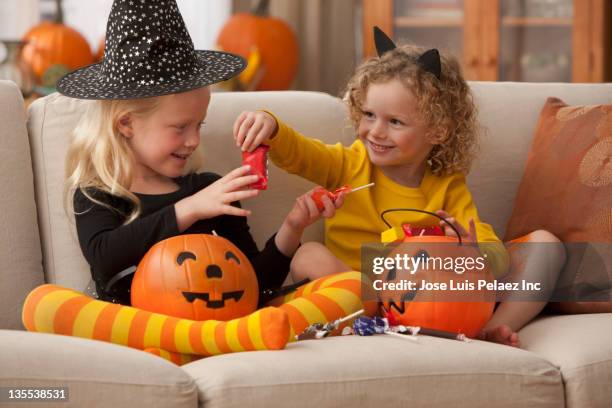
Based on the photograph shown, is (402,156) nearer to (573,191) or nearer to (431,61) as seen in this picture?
(431,61)

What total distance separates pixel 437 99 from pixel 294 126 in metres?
0.34

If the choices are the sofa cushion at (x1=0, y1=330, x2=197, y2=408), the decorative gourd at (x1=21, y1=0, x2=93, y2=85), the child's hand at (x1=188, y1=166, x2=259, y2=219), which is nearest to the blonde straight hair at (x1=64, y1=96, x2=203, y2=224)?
the child's hand at (x1=188, y1=166, x2=259, y2=219)

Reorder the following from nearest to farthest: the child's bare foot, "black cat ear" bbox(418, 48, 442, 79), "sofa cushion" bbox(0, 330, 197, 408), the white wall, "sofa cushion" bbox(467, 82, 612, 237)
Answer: "sofa cushion" bbox(0, 330, 197, 408)
the child's bare foot
"black cat ear" bbox(418, 48, 442, 79)
"sofa cushion" bbox(467, 82, 612, 237)
the white wall

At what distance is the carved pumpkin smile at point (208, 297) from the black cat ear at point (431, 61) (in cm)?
74

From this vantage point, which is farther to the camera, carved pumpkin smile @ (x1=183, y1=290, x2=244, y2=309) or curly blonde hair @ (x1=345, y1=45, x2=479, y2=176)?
curly blonde hair @ (x1=345, y1=45, x2=479, y2=176)

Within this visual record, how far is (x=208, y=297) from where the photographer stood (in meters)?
1.84

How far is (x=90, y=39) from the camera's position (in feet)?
12.4

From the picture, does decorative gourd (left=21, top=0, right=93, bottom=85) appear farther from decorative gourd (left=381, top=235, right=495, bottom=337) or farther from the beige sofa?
decorative gourd (left=381, top=235, right=495, bottom=337)

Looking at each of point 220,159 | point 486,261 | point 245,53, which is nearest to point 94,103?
point 220,159

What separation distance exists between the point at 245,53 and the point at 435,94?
5.16 ft

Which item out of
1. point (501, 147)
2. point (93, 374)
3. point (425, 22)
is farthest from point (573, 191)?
point (425, 22)

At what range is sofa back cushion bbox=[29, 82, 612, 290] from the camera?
7.11 feet

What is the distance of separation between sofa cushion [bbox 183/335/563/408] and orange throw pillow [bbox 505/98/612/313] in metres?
0.42

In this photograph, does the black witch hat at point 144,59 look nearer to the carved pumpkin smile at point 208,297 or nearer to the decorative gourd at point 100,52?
the carved pumpkin smile at point 208,297
